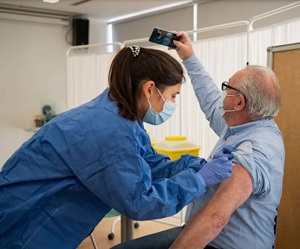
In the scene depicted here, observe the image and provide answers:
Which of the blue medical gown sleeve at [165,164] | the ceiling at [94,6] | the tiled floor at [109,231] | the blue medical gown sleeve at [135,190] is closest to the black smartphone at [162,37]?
the blue medical gown sleeve at [165,164]

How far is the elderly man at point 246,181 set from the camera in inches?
53.6

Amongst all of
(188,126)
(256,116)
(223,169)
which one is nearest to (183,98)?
(188,126)

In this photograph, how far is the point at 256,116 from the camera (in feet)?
5.00

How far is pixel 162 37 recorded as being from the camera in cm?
180

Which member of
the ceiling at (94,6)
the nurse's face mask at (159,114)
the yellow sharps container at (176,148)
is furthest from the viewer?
the ceiling at (94,6)

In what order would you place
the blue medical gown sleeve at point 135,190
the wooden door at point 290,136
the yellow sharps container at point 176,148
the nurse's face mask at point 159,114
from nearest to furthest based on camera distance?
the blue medical gown sleeve at point 135,190 < the nurse's face mask at point 159,114 < the wooden door at point 290,136 < the yellow sharps container at point 176,148

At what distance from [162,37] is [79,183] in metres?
0.86

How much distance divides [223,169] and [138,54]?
1.55 feet

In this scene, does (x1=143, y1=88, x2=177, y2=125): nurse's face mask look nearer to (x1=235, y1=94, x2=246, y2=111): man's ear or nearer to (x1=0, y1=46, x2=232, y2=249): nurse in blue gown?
(x1=0, y1=46, x2=232, y2=249): nurse in blue gown

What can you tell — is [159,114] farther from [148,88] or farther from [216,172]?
[216,172]

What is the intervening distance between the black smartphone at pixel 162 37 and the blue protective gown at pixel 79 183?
0.57 m

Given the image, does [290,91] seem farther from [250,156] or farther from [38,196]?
[38,196]

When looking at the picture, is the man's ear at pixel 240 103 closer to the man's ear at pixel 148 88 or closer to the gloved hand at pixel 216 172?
the gloved hand at pixel 216 172

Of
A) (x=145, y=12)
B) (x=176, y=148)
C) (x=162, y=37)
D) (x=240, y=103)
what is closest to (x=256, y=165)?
(x=240, y=103)
